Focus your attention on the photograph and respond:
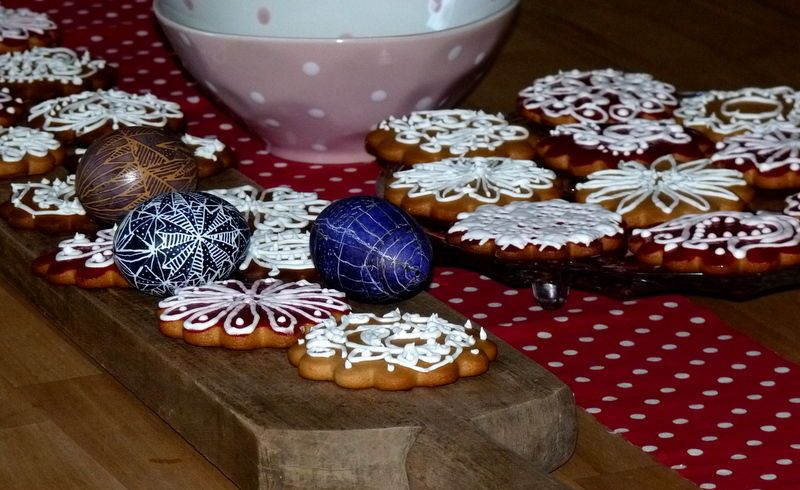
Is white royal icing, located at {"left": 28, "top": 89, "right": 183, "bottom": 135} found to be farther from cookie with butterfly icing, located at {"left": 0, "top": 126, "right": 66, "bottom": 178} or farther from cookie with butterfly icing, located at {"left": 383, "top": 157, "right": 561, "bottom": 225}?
cookie with butterfly icing, located at {"left": 383, "top": 157, "right": 561, "bottom": 225}

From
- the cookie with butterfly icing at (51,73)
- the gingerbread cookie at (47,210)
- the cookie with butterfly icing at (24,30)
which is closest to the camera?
the gingerbread cookie at (47,210)

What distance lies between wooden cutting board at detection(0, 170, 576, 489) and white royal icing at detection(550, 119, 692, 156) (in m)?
0.38

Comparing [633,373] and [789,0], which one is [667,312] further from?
[789,0]

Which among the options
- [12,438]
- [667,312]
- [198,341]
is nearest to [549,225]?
[667,312]

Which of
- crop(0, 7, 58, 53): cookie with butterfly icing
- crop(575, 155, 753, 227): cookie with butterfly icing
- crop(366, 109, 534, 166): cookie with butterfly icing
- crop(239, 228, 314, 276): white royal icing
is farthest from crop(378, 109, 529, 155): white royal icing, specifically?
crop(0, 7, 58, 53): cookie with butterfly icing

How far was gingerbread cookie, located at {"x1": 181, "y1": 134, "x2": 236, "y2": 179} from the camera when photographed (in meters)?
1.61

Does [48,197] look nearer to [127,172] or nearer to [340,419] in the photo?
[127,172]

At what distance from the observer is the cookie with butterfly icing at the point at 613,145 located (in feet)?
5.22

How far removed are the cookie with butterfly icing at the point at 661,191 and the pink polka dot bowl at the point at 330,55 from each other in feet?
0.79

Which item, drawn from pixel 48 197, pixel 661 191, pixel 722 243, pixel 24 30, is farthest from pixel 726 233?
pixel 24 30

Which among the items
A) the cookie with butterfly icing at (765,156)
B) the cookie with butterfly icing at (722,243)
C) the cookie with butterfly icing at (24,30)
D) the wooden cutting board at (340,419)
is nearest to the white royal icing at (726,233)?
the cookie with butterfly icing at (722,243)

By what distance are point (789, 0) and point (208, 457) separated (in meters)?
1.48

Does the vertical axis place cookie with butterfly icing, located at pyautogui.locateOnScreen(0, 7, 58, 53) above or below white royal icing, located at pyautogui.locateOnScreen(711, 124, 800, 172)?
below

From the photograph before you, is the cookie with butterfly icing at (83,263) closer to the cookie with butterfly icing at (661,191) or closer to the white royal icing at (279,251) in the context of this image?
the white royal icing at (279,251)
